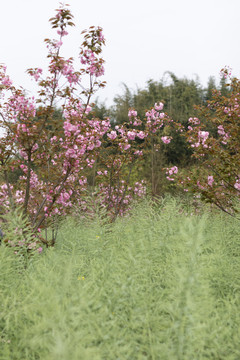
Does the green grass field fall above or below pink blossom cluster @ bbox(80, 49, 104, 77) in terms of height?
below

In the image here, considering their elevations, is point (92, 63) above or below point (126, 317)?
above

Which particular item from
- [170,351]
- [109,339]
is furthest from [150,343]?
[109,339]

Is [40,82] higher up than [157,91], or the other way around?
[157,91]

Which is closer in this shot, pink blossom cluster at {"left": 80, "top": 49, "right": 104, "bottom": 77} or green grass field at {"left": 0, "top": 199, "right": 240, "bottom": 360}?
green grass field at {"left": 0, "top": 199, "right": 240, "bottom": 360}

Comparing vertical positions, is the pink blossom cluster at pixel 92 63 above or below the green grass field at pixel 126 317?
above

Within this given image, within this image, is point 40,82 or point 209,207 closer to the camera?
point 40,82

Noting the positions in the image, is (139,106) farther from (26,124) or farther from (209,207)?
(26,124)

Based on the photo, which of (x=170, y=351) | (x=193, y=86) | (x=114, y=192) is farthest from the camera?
(x=193, y=86)

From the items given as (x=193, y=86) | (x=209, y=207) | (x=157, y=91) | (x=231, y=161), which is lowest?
(x=209, y=207)

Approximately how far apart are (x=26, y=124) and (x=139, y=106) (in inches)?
613

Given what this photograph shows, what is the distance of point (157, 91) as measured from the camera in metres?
20.6

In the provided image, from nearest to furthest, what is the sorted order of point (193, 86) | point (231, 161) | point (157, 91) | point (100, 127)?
point (231, 161)
point (100, 127)
point (157, 91)
point (193, 86)

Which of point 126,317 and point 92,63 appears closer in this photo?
point 126,317

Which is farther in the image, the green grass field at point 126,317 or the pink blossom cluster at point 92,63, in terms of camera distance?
the pink blossom cluster at point 92,63
